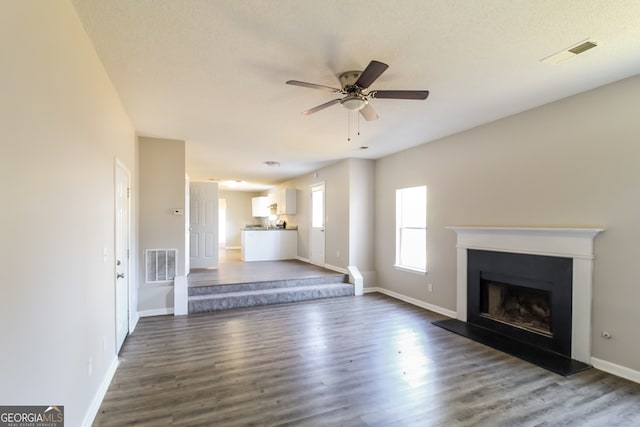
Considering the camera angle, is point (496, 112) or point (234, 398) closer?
point (234, 398)

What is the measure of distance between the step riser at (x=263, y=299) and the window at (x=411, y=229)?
4.24 feet

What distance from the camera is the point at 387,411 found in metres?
2.44

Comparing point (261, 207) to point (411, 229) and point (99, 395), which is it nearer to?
point (411, 229)

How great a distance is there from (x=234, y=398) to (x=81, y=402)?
1074 millimetres

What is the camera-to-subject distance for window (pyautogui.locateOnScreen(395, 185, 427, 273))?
5559 mm

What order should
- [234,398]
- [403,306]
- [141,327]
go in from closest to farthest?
1. [234,398]
2. [141,327]
3. [403,306]

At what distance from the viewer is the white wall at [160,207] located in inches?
192

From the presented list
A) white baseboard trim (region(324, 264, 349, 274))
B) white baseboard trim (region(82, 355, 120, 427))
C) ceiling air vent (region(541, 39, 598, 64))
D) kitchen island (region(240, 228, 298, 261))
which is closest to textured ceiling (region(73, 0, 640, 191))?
ceiling air vent (region(541, 39, 598, 64))

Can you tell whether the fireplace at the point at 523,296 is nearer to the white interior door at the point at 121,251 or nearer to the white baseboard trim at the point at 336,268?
the white baseboard trim at the point at 336,268

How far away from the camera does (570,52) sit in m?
2.46

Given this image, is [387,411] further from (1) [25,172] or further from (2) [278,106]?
(2) [278,106]

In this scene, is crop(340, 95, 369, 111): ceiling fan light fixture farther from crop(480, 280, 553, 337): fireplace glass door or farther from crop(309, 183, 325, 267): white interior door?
crop(309, 183, 325, 267): white interior door

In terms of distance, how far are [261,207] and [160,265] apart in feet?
23.2

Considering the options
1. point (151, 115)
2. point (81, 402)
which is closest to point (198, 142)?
point (151, 115)
